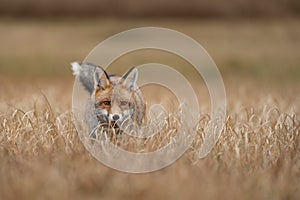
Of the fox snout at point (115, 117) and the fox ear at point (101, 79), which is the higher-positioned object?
the fox ear at point (101, 79)

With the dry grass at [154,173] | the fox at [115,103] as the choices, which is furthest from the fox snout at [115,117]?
the dry grass at [154,173]

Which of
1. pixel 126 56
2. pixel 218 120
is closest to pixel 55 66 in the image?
pixel 126 56

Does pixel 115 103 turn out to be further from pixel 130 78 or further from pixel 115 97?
pixel 130 78

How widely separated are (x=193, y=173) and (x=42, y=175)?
945 mm

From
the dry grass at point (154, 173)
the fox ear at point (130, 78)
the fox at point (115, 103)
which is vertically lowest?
the dry grass at point (154, 173)

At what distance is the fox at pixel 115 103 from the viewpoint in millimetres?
5332

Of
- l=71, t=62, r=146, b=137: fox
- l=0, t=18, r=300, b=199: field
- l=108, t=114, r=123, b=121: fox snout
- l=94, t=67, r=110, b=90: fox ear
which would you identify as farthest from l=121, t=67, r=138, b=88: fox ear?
l=0, t=18, r=300, b=199: field

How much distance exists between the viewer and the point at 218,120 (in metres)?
5.82

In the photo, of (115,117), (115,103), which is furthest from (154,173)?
(115,103)

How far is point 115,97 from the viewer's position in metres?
5.37

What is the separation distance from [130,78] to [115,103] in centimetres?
27

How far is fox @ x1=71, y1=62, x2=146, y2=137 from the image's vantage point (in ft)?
17.5

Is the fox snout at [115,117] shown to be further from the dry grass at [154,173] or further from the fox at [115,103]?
the dry grass at [154,173]

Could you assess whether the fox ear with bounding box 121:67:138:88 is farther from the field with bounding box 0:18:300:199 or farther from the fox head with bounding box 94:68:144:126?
the field with bounding box 0:18:300:199
